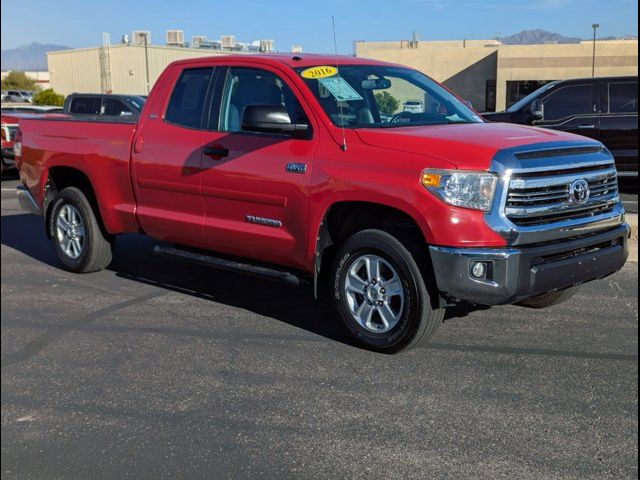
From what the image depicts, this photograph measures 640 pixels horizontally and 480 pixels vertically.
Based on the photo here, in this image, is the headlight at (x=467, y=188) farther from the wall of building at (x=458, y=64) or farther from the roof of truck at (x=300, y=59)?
the wall of building at (x=458, y=64)

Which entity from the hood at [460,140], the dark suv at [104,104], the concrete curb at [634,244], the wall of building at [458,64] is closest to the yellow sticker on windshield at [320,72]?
the hood at [460,140]

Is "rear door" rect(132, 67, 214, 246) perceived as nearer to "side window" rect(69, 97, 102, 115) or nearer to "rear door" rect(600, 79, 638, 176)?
"rear door" rect(600, 79, 638, 176)

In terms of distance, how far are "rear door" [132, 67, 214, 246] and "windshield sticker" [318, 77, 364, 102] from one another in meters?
1.08

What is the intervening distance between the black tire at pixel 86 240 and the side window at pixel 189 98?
1.39 m

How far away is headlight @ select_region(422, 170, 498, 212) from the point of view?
4.46 m

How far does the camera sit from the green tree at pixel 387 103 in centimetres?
573

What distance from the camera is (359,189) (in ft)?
16.1

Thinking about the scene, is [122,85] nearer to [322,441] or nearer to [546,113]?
[546,113]

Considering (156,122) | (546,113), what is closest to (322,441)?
(156,122)

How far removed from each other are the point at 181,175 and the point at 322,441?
9.89ft

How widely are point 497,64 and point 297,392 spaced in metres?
38.0

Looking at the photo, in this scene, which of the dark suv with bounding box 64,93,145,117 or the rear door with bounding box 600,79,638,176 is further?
the dark suv with bounding box 64,93,145,117

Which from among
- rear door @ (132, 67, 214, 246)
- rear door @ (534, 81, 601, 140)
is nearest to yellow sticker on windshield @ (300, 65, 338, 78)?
rear door @ (132, 67, 214, 246)

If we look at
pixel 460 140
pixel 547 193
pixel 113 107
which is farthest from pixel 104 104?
pixel 547 193
